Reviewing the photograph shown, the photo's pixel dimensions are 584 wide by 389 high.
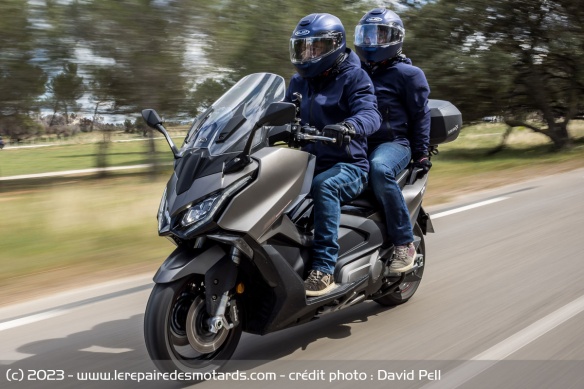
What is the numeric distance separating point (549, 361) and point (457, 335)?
2.06ft

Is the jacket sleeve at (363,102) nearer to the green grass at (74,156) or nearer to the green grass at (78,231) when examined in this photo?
the green grass at (78,231)

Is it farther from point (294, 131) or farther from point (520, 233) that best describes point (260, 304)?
point (520, 233)

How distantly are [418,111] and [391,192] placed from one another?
0.80m

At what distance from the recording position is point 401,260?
485 centimetres

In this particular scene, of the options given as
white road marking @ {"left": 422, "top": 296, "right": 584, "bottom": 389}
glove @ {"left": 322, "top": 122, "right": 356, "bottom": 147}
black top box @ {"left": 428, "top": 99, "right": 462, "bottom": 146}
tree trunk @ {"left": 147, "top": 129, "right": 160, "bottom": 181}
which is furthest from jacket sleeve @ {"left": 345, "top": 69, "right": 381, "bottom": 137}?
tree trunk @ {"left": 147, "top": 129, "right": 160, "bottom": 181}

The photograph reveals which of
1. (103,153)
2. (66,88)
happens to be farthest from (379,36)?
(103,153)

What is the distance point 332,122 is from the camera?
4582mm

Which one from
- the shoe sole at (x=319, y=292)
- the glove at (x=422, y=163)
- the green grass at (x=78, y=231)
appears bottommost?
the green grass at (x=78, y=231)

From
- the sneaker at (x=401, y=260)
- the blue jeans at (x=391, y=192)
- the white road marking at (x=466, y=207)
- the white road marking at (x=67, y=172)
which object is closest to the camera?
the blue jeans at (x=391, y=192)

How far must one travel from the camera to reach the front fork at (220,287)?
3.68 m

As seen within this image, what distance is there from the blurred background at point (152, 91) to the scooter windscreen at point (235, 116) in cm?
121

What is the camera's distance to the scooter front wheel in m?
3.57

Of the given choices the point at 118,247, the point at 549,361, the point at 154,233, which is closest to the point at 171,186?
the point at 549,361

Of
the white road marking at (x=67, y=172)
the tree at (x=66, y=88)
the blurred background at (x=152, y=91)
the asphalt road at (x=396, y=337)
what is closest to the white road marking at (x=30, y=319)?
the asphalt road at (x=396, y=337)
